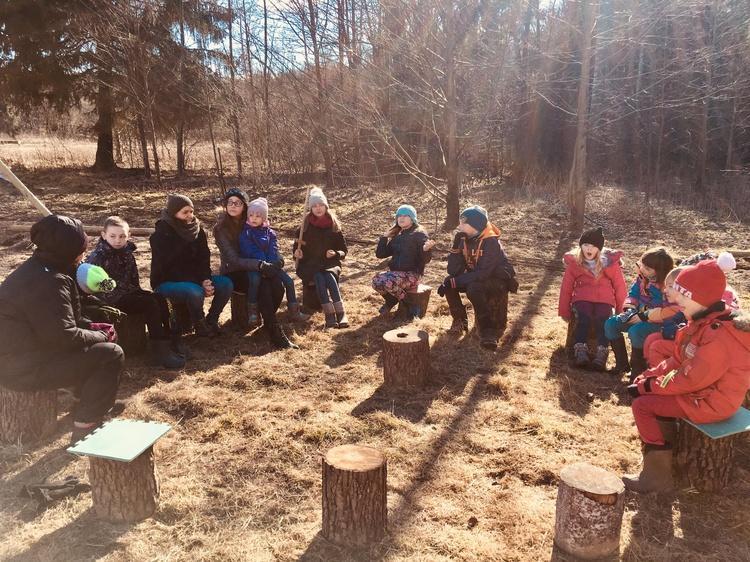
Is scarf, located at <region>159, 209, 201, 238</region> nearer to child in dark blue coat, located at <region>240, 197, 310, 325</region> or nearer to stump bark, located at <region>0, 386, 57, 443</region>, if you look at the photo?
child in dark blue coat, located at <region>240, 197, 310, 325</region>

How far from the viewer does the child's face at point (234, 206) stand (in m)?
5.84

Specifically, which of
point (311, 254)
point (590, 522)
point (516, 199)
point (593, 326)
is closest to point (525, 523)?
point (590, 522)

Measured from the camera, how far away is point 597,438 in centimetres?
390

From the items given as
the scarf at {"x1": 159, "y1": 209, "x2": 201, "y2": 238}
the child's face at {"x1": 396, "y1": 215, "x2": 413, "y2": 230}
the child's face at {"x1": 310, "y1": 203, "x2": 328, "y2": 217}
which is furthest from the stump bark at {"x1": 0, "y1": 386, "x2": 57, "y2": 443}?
the child's face at {"x1": 396, "y1": 215, "x2": 413, "y2": 230}

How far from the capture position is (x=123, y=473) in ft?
9.70

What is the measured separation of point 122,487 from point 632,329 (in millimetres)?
3918

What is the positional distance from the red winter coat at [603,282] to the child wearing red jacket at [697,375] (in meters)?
1.94

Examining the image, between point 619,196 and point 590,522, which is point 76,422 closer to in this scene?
point 590,522

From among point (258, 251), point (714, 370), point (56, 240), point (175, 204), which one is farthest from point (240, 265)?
point (714, 370)

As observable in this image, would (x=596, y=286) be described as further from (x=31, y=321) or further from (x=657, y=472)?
(x=31, y=321)

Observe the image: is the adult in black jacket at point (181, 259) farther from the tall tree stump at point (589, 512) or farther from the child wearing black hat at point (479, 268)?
the tall tree stump at point (589, 512)

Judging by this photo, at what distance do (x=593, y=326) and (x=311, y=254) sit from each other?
10.1 feet

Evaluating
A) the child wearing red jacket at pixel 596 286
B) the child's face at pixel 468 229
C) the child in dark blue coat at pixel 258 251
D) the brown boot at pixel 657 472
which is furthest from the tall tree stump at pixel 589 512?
the child in dark blue coat at pixel 258 251

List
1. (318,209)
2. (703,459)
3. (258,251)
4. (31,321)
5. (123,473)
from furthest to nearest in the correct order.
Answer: (318,209), (258,251), (31,321), (703,459), (123,473)
